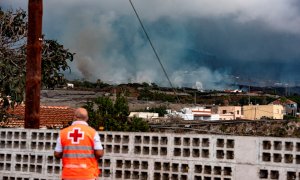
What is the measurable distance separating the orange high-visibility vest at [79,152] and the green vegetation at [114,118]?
52.9 feet

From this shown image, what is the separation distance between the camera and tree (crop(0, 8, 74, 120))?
1426cm

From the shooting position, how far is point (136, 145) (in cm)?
783

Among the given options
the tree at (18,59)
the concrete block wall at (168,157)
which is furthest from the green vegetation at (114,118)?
the concrete block wall at (168,157)

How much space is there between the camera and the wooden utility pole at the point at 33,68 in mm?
9461

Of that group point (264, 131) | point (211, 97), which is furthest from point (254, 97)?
point (264, 131)

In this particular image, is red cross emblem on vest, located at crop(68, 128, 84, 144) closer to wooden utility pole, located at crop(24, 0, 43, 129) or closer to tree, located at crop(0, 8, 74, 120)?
wooden utility pole, located at crop(24, 0, 43, 129)

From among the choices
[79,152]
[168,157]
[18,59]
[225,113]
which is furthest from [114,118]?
[225,113]

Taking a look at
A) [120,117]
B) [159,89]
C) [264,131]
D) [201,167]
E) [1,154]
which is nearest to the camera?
[201,167]

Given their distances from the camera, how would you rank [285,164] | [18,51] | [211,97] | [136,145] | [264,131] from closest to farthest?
[285,164] → [136,145] → [18,51] → [264,131] → [211,97]

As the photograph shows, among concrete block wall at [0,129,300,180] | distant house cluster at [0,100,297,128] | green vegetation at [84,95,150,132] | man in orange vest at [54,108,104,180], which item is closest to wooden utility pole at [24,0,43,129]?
concrete block wall at [0,129,300,180]

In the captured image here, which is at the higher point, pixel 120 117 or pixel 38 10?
pixel 38 10

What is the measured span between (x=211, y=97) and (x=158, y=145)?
97.2m

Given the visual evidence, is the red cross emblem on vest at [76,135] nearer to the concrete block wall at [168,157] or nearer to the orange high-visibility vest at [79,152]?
the orange high-visibility vest at [79,152]

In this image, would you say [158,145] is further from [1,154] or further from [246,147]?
[1,154]
